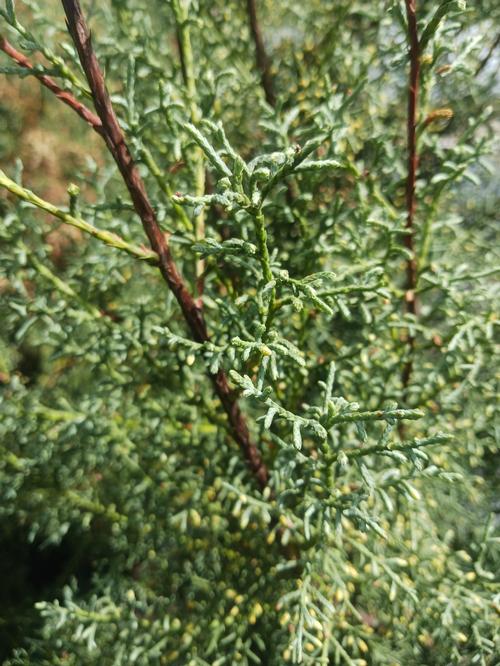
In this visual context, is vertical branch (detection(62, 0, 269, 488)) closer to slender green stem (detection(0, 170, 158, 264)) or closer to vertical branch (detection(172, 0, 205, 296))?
→ slender green stem (detection(0, 170, 158, 264))

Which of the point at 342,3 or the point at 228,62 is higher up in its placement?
the point at 342,3

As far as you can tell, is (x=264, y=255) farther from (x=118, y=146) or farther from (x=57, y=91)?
(x=57, y=91)

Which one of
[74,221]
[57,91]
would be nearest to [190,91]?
[57,91]

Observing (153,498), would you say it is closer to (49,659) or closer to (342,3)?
(49,659)

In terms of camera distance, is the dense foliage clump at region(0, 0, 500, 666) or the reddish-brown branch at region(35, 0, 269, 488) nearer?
the reddish-brown branch at region(35, 0, 269, 488)

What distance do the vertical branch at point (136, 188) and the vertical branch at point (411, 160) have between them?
1.70ft

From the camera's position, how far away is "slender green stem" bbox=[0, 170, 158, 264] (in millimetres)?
959

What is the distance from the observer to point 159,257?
116 centimetres

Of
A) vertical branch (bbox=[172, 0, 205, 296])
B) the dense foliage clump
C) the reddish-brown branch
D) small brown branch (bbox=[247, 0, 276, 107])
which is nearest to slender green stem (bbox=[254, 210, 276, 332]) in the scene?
the dense foliage clump

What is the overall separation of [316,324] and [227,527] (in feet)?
2.40

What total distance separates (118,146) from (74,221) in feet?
0.51

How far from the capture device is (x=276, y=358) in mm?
1375

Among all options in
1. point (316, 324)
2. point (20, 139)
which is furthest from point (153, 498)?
point (20, 139)

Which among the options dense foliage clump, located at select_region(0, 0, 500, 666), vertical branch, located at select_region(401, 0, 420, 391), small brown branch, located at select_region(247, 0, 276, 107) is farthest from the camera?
small brown branch, located at select_region(247, 0, 276, 107)
